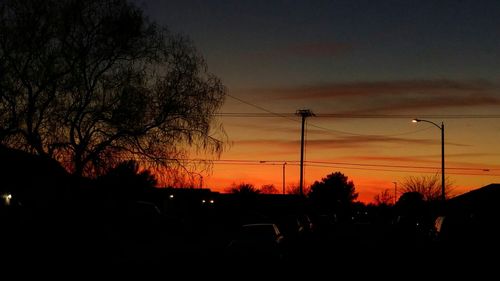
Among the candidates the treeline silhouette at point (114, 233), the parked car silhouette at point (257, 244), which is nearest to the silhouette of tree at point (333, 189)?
the treeline silhouette at point (114, 233)

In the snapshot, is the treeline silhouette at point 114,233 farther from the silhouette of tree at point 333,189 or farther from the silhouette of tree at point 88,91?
the silhouette of tree at point 333,189

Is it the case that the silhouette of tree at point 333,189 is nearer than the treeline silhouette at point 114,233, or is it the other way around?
the treeline silhouette at point 114,233

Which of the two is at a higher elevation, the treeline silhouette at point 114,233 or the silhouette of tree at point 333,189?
the silhouette of tree at point 333,189

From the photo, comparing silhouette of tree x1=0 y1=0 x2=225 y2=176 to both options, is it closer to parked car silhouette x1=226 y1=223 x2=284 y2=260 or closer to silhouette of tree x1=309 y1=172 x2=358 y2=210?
parked car silhouette x1=226 y1=223 x2=284 y2=260

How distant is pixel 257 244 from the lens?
72.7ft

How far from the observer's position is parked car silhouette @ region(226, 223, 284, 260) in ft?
71.2

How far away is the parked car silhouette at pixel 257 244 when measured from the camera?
21688 mm

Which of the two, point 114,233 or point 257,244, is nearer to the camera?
point 114,233

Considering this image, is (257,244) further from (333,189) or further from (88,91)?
(333,189)

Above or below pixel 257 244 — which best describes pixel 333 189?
above

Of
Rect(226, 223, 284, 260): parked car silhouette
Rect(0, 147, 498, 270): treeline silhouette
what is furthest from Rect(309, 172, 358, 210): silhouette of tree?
Rect(226, 223, 284, 260): parked car silhouette

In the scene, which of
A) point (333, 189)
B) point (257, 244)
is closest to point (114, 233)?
point (257, 244)

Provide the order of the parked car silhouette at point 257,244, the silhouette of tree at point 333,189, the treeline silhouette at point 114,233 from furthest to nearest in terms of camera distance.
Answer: the silhouette of tree at point 333,189, the parked car silhouette at point 257,244, the treeline silhouette at point 114,233

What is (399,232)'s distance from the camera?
5188 cm
